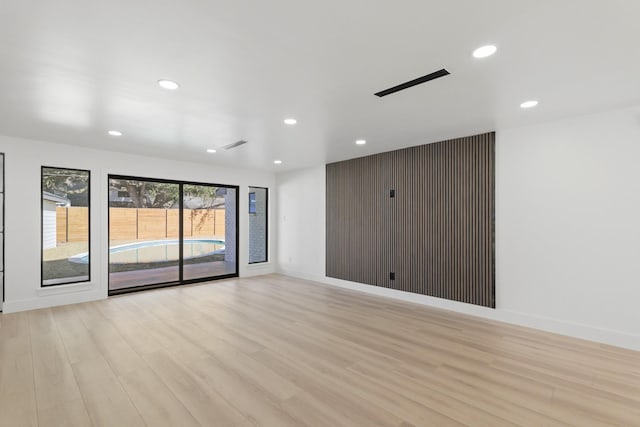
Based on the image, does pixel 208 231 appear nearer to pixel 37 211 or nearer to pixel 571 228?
pixel 37 211

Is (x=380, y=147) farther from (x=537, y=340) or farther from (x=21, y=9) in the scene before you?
(x=21, y=9)

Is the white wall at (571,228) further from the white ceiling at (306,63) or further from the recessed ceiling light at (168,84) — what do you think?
the recessed ceiling light at (168,84)

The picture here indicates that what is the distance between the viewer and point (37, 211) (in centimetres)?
453

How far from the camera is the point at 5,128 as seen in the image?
3889 millimetres

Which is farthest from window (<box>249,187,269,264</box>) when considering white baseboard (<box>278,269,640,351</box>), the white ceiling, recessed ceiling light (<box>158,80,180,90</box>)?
recessed ceiling light (<box>158,80,180,90</box>)

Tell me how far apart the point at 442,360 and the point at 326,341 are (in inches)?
47.1

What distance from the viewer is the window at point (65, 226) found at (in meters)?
4.67

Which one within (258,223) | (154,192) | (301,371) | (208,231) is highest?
(154,192)

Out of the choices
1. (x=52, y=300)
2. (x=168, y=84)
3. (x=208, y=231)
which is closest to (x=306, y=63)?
(x=168, y=84)

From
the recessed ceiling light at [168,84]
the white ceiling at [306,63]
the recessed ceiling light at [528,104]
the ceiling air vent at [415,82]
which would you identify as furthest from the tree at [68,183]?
the recessed ceiling light at [528,104]

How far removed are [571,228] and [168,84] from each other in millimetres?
4590

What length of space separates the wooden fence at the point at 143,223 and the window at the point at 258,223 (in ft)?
2.47

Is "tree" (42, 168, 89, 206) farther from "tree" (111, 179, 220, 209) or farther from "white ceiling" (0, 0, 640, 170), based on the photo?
"white ceiling" (0, 0, 640, 170)

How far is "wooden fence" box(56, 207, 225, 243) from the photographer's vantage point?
16.0 ft
